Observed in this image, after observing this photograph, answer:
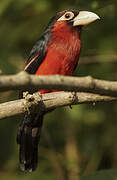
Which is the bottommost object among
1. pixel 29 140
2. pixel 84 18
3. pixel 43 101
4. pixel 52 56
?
pixel 29 140

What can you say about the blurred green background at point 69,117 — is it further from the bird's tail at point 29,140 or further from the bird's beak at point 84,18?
the bird's beak at point 84,18

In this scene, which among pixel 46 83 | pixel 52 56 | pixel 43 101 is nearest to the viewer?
pixel 46 83

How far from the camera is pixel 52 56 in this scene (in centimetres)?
529

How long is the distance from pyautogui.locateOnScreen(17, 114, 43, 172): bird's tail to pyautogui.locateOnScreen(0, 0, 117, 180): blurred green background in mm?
249

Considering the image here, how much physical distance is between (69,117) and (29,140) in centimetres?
130

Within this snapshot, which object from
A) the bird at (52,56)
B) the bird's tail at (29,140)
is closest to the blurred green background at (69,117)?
the bird's tail at (29,140)

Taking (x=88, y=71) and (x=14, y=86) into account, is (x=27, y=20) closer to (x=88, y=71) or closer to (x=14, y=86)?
(x=88, y=71)

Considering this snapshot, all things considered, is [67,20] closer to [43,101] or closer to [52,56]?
[52,56]

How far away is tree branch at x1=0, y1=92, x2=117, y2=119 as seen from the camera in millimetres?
3877

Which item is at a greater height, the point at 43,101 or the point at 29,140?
Result: the point at 43,101

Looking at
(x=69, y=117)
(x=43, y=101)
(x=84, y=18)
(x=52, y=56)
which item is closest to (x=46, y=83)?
(x=43, y=101)

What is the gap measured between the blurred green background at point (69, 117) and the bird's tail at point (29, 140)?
9.8 inches

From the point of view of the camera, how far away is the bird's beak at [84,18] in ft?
17.5

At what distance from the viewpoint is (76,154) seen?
692 centimetres
